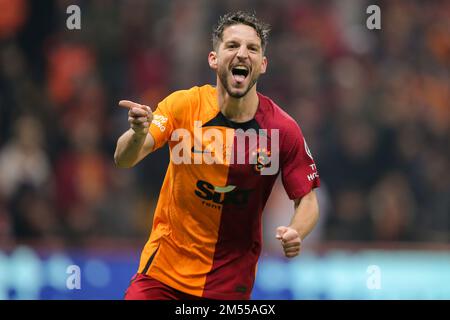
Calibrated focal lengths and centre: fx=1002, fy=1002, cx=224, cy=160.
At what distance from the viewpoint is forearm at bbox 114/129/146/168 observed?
20.4 feet

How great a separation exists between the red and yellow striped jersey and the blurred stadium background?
374 cm

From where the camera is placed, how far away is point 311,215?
6539 millimetres

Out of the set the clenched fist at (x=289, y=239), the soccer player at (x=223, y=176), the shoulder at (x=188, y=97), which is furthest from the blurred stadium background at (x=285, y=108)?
the clenched fist at (x=289, y=239)

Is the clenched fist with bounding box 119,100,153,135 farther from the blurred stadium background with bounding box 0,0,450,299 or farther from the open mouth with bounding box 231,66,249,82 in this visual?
the blurred stadium background with bounding box 0,0,450,299

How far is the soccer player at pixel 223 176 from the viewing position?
657 centimetres

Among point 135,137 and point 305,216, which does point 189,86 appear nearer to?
point 305,216

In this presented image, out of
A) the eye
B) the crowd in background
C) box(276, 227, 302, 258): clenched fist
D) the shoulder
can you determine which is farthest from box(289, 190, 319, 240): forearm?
the crowd in background

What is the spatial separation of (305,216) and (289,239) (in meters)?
0.53

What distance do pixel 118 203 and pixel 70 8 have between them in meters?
2.68

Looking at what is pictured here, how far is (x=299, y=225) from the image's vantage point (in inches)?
253

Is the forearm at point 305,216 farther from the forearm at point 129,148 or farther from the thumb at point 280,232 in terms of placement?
the forearm at point 129,148

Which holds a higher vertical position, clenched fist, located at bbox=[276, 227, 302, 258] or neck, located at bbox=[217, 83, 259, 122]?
neck, located at bbox=[217, 83, 259, 122]

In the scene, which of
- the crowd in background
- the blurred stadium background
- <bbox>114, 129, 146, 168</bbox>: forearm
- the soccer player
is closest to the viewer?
<bbox>114, 129, 146, 168</bbox>: forearm

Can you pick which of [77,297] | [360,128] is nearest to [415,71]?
[360,128]
